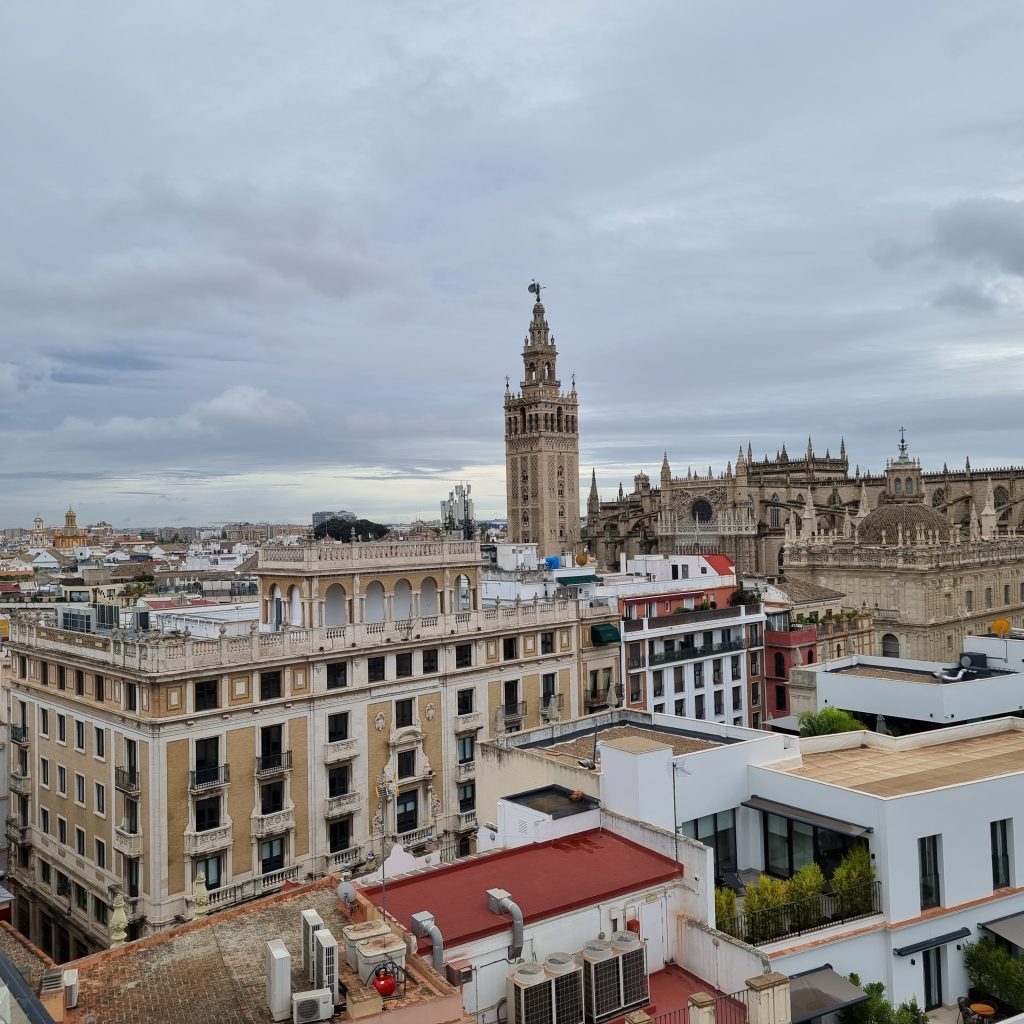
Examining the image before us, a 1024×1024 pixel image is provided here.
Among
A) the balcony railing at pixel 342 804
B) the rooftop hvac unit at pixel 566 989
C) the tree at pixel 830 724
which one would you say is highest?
the tree at pixel 830 724

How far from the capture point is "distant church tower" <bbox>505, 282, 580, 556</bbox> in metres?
120

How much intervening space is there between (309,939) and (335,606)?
24.5m

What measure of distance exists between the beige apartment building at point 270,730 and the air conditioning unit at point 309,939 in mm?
16075

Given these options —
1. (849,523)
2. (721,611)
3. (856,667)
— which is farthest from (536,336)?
(856,667)

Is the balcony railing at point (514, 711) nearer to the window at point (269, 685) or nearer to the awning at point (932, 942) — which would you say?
the window at point (269, 685)

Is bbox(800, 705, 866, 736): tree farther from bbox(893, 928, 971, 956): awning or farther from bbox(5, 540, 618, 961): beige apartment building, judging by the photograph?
bbox(5, 540, 618, 961): beige apartment building

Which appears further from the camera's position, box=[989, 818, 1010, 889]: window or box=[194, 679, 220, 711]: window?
box=[194, 679, 220, 711]: window

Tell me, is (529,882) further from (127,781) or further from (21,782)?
(21,782)

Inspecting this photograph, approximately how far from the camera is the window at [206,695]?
3098 centimetres

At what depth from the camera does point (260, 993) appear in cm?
1434

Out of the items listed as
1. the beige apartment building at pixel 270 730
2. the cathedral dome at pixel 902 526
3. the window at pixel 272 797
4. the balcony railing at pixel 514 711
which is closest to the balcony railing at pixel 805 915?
the beige apartment building at pixel 270 730

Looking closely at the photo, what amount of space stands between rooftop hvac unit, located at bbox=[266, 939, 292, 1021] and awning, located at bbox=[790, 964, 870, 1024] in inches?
359

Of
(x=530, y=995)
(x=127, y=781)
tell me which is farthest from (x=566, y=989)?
(x=127, y=781)

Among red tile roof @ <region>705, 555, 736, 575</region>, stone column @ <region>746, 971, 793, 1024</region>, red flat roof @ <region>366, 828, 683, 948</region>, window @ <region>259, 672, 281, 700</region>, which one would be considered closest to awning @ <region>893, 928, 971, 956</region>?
stone column @ <region>746, 971, 793, 1024</region>
